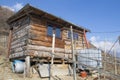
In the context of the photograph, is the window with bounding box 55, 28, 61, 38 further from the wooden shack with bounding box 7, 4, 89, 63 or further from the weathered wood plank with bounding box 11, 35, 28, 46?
the weathered wood plank with bounding box 11, 35, 28, 46

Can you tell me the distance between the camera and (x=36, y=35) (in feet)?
48.5

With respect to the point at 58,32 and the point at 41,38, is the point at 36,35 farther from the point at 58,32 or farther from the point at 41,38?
the point at 58,32

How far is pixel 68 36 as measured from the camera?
725 inches

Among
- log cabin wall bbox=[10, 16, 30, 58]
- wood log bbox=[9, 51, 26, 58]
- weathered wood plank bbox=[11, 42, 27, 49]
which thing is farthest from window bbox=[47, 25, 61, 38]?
wood log bbox=[9, 51, 26, 58]

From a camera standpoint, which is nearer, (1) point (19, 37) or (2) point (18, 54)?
(2) point (18, 54)

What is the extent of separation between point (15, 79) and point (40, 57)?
3.14 meters

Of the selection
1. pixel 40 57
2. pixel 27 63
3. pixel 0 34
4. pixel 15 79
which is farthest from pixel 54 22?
pixel 0 34

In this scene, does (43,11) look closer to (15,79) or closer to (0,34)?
(15,79)

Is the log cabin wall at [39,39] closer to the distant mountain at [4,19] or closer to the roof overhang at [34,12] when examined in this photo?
the roof overhang at [34,12]

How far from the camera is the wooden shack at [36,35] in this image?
47.4 ft

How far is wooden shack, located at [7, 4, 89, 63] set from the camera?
14453 mm

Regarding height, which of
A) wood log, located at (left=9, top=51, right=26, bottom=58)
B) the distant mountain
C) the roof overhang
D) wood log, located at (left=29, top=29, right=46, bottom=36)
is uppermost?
the distant mountain

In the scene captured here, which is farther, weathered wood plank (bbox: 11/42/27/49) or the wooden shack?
weathered wood plank (bbox: 11/42/27/49)

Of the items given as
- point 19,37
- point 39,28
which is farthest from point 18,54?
point 39,28
